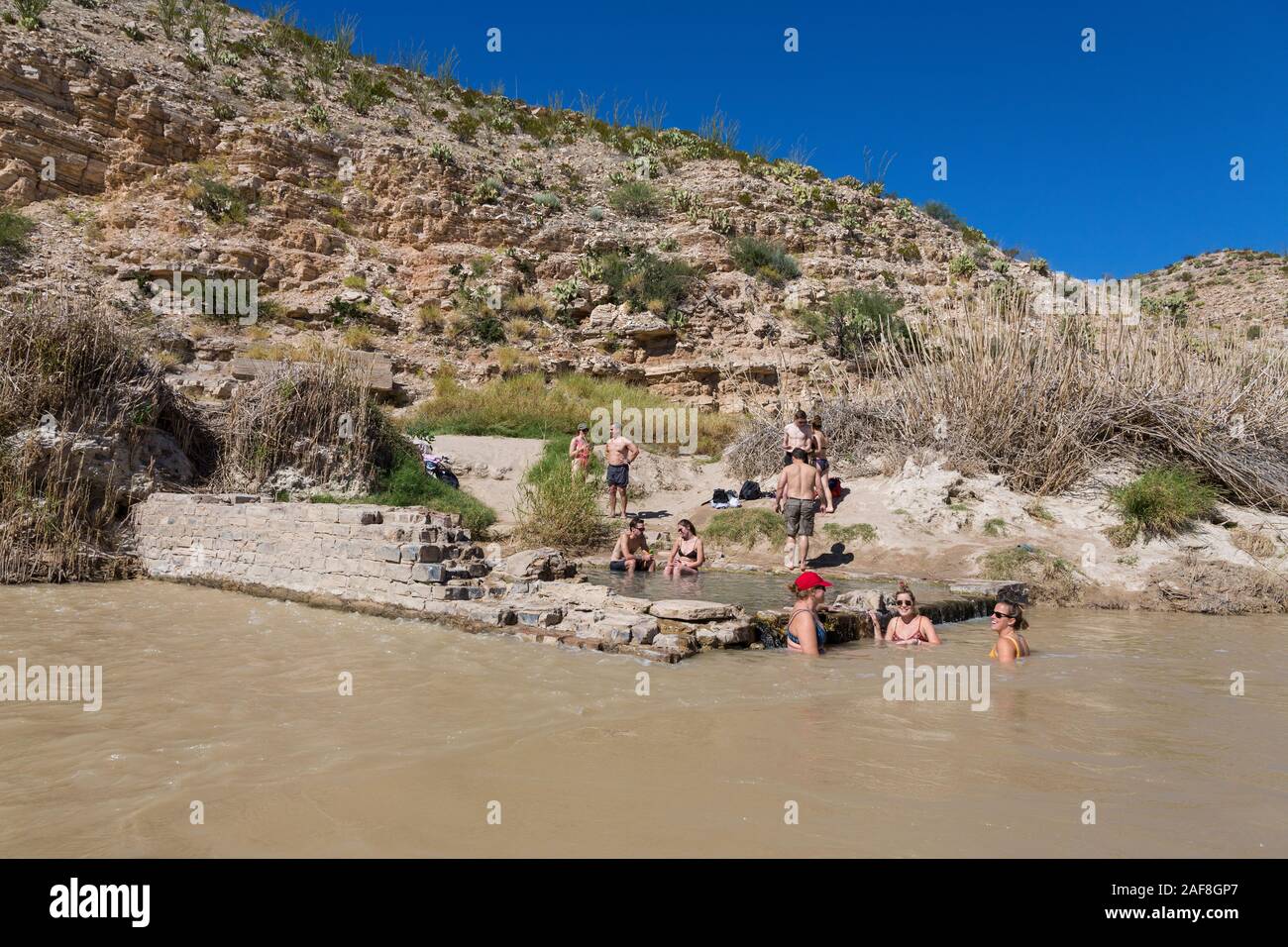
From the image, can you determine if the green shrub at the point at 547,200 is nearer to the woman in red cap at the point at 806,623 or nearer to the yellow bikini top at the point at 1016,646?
the woman in red cap at the point at 806,623

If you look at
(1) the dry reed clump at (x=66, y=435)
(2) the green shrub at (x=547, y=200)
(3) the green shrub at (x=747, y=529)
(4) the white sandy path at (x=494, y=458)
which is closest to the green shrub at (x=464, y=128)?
(2) the green shrub at (x=547, y=200)

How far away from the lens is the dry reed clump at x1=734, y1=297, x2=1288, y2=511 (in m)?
11.7

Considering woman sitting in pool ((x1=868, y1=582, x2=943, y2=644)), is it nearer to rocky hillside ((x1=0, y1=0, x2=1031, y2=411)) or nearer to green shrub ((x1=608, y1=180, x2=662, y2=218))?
rocky hillside ((x1=0, y1=0, x2=1031, y2=411))

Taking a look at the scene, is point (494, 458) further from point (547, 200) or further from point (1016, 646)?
point (547, 200)

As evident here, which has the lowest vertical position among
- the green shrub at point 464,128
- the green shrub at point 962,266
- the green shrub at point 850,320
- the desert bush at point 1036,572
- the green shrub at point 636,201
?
the desert bush at point 1036,572

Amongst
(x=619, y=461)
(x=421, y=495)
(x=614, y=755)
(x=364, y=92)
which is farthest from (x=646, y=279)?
(x=614, y=755)

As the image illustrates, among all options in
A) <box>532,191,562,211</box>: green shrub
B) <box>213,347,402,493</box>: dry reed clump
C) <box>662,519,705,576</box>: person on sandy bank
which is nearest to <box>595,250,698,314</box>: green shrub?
<box>532,191,562,211</box>: green shrub

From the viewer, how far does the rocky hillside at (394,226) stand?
19156mm

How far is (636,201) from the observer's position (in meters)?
27.1

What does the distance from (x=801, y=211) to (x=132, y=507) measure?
947 inches

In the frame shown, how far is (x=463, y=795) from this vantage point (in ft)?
10.6

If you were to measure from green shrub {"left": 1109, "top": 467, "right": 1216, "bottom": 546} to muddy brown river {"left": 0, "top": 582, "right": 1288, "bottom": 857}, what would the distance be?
14.0 ft

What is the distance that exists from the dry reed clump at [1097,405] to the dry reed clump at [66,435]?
37.9 feet
